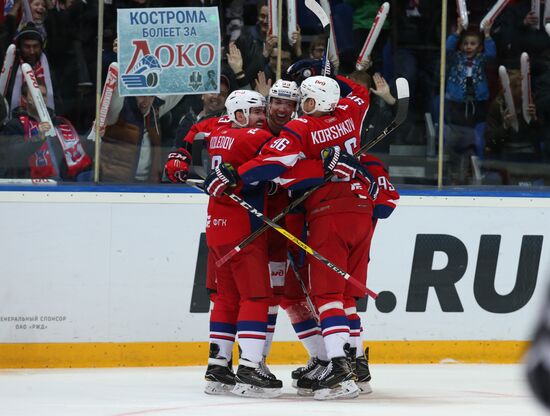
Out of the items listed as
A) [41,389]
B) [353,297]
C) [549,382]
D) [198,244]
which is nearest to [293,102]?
[353,297]

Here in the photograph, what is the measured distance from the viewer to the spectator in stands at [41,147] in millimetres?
5371

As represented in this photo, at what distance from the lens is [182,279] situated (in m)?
5.34

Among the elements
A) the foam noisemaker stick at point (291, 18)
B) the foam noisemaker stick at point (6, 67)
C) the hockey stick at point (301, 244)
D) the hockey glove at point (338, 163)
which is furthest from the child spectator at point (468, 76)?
the foam noisemaker stick at point (6, 67)

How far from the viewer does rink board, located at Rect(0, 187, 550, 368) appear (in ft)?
17.0

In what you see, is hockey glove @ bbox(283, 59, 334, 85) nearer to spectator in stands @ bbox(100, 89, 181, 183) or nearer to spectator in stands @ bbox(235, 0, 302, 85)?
spectator in stands @ bbox(235, 0, 302, 85)

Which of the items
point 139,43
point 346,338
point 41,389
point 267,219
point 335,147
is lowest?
point 41,389

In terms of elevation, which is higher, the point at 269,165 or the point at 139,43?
the point at 139,43

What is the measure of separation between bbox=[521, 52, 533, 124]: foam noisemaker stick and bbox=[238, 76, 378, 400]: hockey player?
1783 mm

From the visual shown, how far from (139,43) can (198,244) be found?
108 cm

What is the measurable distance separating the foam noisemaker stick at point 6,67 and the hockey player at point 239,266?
1.50 meters

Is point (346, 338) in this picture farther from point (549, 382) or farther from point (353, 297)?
point (549, 382)

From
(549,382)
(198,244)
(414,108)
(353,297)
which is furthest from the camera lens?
(414,108)

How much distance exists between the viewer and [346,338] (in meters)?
4.12

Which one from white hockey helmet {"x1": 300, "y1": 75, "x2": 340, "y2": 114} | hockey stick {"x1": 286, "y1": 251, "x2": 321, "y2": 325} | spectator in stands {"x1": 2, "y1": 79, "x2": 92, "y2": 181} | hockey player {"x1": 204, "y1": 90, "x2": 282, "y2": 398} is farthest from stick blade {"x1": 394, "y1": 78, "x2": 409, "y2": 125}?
spectator in stands {"x1": 2, "y1": 79, "x2": 92, "y2": 181}
